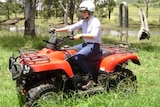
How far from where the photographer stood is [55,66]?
5371mm

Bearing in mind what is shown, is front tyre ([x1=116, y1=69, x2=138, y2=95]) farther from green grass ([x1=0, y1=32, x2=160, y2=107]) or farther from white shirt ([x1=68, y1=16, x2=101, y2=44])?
white shirt ([x1=68, y1=16, x2=101, y2=44])

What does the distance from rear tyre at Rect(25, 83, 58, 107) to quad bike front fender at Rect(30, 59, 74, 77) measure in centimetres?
28

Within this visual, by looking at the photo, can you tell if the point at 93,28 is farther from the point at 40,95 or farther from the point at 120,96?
the point at 40,95

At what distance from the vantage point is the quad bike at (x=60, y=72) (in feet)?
17.3

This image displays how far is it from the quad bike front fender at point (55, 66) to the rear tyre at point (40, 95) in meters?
0.28

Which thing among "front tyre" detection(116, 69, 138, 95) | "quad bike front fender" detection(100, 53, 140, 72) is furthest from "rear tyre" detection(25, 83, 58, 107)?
"front tyre" detection(116, 69, 138, 95)

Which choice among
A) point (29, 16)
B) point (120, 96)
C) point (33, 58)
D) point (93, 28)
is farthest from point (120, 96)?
point (29, 16)

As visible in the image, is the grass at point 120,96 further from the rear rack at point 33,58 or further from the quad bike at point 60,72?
the rear rack at point 33,58

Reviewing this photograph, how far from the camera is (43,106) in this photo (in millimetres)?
5070

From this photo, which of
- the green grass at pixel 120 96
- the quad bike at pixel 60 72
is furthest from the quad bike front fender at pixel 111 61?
the green grass at pixel 120 96

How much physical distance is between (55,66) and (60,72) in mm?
262

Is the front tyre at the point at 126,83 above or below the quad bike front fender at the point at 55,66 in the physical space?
below

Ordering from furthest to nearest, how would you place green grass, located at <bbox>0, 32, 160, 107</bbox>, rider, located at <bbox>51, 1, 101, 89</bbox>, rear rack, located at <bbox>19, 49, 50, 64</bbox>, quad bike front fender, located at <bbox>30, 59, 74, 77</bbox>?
rider, located at <bbox>51, 1, 101, 89</bbox>
rear rack, located at <bbox>19, 49, 50, 64</bbox>
quad bike front fender, located at <bbox>30, 59, 74, 77</bbox>
green grass, located at <bbox>0, 32, 160, 107</bbox>

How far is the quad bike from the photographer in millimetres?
5281
